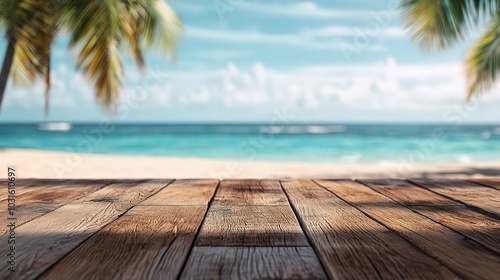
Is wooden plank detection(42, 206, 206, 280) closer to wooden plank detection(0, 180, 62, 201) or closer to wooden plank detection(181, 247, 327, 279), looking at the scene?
wooden plank detection(181, 247, 327, 279)

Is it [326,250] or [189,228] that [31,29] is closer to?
[189,228]

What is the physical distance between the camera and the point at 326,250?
1.12m

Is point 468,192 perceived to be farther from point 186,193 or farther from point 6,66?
point 6,66

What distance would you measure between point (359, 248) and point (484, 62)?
6.10 metres

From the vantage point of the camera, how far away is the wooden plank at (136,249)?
97 cm

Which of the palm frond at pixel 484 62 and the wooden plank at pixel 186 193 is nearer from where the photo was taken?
the wooden plank at pixel 186 193

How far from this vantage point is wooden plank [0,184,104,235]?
5.15 feet

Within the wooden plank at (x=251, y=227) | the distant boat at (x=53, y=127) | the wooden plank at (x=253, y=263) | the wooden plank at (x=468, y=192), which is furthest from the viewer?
the distant boat at (x=53, y=127)

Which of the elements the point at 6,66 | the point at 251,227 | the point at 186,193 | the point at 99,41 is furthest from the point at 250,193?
the point at 6,66

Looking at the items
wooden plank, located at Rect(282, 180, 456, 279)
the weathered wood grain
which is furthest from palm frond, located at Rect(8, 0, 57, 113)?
wooden plank, located at Rect(282, 180, 456, 279)

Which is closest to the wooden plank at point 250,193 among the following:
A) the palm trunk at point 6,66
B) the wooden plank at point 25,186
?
the wooden plank at point 25,186

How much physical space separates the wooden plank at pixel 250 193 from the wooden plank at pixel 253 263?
64 cm

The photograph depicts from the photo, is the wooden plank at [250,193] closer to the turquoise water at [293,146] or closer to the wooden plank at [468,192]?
the wooden plank at [468,192]

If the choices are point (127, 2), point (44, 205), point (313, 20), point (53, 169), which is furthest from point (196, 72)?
point (44, 205)
